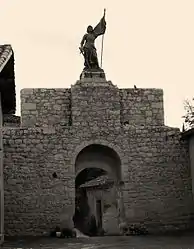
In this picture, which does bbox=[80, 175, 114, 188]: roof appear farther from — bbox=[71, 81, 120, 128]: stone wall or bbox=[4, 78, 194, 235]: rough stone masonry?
bbox=[71, 81, 120, 128]: stone wall

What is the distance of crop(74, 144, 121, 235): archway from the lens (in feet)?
46.8

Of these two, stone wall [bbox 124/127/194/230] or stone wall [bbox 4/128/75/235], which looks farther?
stone wall [bbox 124/127/194/230]

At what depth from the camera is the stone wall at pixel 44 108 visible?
1345 centimetres

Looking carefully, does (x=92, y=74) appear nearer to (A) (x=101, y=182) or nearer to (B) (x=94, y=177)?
(A) (x=101, y=182)

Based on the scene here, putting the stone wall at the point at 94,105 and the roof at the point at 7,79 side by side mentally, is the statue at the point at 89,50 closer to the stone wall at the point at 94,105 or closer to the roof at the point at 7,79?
the stone wall at the point at 94,105

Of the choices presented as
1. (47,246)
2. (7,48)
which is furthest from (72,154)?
(7,48)

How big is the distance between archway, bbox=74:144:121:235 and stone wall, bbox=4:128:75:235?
1062 millimetres

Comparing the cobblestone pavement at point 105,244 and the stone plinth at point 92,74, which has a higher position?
the stone plinth at point 92,74

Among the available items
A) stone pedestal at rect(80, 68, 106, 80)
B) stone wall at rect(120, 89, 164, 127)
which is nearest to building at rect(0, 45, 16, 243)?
stone pedestal at rect(80, 68, 106, 80)

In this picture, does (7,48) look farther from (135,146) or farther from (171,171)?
(171,171)

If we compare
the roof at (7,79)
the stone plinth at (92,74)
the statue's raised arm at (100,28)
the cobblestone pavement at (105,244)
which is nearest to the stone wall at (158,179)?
the cobblestone pavement at (105,244)

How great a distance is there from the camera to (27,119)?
1341 cm

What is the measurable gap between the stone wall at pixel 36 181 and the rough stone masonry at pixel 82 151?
0.09 ft

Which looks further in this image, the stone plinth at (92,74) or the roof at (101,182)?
the roof at (101,182)
